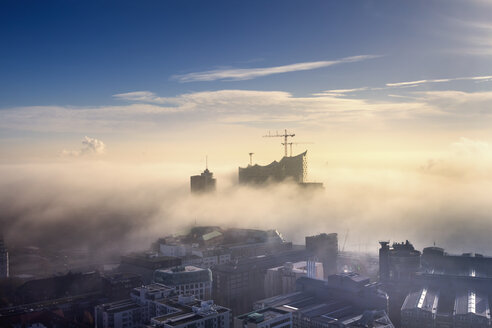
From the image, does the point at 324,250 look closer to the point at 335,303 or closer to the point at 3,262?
the point at 335,303

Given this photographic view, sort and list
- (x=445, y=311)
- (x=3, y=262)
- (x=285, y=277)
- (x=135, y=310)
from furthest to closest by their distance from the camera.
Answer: (x=3, y=262) < (x=285, y=277) < (x=445, y=311) < (x=135, y=310)

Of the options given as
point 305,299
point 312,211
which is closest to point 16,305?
point 305,299

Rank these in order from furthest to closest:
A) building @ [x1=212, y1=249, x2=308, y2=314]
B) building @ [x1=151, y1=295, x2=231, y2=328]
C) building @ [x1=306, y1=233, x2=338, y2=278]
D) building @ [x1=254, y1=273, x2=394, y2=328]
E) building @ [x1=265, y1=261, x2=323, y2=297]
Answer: building @ [x1=306, y1=233, x2=338, y2=278] → building @ [x1=265, y1=261, x2=323, y2=297] → building @ [x1=212, y1=249, x2=308, y2=314] → building @ [x1=254, y1=273, x2=394, y2=328] → building @ [x1=151, y1=295, x2=231, y2=328]

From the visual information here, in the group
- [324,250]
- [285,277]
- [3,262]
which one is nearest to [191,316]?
[285,277]

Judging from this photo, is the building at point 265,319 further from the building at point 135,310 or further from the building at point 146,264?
the building at point 146,264

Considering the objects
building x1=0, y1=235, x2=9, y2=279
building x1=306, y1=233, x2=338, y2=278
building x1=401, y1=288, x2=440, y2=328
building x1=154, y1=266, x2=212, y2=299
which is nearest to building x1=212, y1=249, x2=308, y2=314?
building x1=154, y1=266, x2=212, y2=299

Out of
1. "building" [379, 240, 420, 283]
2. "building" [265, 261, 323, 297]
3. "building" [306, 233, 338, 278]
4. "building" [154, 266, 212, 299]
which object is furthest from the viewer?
"building" [306, 233, 338, 278]

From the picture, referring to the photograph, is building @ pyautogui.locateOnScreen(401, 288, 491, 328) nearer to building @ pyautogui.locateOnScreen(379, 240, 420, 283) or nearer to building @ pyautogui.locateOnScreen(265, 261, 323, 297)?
building @ pyautogui.locateOnScreen(379, 240, 420, 283)
